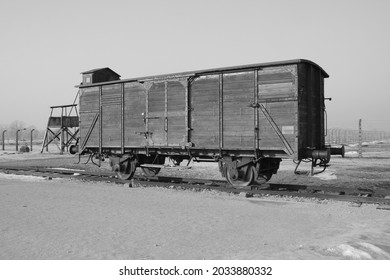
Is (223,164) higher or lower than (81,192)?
higher

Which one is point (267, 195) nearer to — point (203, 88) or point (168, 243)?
point (203, 88)

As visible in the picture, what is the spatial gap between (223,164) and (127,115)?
4.59 m

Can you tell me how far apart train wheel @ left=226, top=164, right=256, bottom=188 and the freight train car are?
33mm

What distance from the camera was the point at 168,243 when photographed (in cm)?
586

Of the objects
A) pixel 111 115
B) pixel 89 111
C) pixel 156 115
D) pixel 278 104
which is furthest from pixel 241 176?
pixel 89 111

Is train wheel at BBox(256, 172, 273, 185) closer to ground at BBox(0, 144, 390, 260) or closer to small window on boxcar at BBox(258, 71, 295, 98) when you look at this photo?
ground at BBox(0, 144, 390, 260)

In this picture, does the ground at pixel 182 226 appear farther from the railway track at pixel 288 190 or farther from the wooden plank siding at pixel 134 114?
the wooden plank siding at pixel 134 114

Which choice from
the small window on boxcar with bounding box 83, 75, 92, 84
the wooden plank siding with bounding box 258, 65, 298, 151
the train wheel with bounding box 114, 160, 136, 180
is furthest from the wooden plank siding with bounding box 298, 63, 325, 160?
the small window on boxcar with bounding box 83, 75, 92, 84

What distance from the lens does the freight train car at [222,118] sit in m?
10.8

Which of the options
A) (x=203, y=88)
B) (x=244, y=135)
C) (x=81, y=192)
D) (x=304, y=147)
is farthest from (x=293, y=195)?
(x=81, y=192)

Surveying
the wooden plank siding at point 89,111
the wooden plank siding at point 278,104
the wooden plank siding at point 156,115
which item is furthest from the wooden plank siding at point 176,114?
the wooden plank siding at point 89,111

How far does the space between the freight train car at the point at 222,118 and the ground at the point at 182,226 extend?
Result: 1674 mm

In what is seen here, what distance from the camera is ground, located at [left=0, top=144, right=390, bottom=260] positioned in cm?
539

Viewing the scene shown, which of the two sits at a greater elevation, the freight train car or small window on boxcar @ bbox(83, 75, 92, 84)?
small window on boxcar @ bbox(83, 75, 92, 84)
